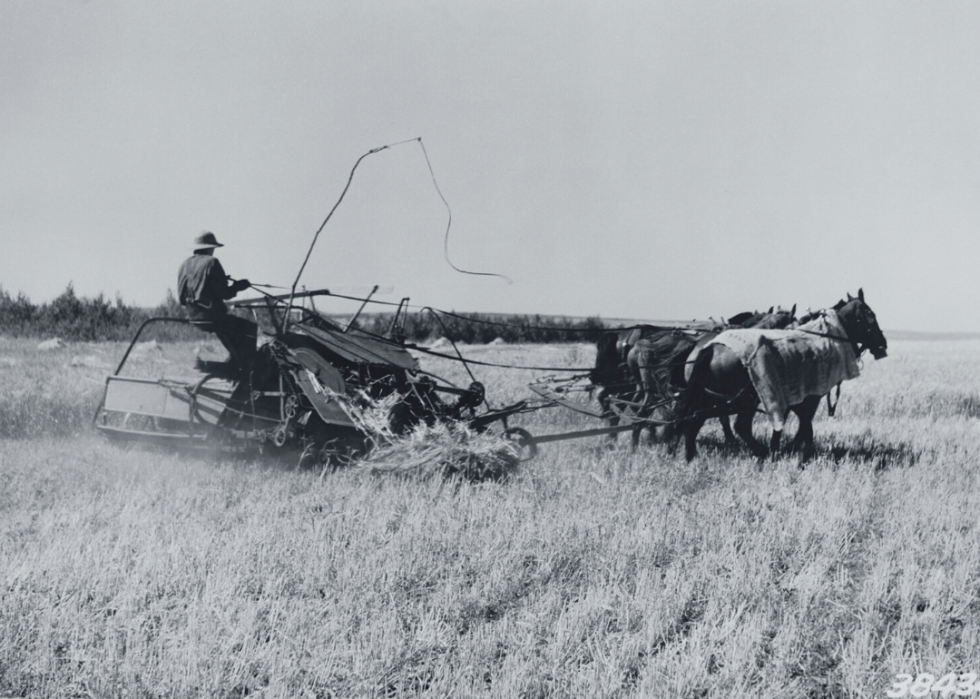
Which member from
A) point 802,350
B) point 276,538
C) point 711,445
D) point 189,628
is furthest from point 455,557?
point 711,445

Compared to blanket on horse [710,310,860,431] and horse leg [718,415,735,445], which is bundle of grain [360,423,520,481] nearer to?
blanket on horse [710,310,860,431]

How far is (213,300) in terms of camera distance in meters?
6.83

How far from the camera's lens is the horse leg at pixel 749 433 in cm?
875

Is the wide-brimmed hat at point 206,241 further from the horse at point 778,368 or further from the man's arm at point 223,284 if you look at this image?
the horse at point 778,368

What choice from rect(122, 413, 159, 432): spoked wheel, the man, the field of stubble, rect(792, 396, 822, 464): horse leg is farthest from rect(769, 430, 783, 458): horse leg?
rect(122, 413, 159, 432): spoked wheel

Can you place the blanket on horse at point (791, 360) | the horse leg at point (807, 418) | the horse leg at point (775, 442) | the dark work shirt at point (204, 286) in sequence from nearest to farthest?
the dark work shirt at point (204, 286)
the blanket on horse at point (791, 360)
the horse leg at point (775, 442)
the horse leg at point (807, 418)

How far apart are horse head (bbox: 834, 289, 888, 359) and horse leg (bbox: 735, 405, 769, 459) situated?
137cm

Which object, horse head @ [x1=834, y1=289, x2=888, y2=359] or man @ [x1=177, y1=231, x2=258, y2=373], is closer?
man @ [x1=177, y1=231, x2=258, y2=373]

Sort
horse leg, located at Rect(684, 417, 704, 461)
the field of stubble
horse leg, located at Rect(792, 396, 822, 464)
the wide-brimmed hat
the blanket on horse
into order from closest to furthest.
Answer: the field of stubble
the wide-brimmed hat
the blanket on horse
horse leg, located at Rect(684, 417, 704, 461)
horse leg, located at Rect(792, 396, 822, 464)

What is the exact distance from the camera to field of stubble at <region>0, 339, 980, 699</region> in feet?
10.6

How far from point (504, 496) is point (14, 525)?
3.47 metres

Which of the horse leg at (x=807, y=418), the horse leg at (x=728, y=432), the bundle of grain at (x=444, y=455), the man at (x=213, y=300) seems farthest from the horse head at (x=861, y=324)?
the man at (x=213, y=300)

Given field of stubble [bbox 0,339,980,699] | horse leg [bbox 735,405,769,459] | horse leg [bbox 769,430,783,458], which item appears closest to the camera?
field of stubble [bbox 0,339,980,699]

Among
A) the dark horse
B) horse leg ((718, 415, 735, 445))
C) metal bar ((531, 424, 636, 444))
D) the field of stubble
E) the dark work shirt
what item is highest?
the dark work shirt
